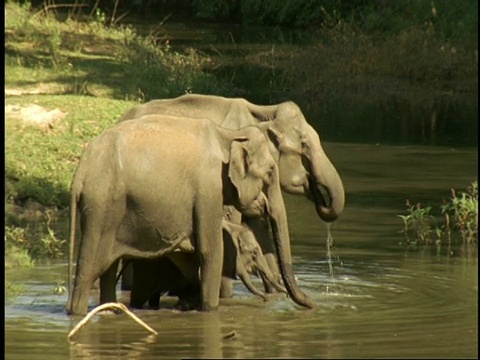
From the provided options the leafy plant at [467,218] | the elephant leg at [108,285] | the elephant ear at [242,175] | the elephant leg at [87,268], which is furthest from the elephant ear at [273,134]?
the leafy plant at [467,218]

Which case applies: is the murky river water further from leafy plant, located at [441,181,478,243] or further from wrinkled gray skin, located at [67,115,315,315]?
wrinkled gray skin, located at [67,115,315,315]

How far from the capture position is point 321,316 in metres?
11.9

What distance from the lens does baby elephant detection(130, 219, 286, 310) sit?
12289 mm

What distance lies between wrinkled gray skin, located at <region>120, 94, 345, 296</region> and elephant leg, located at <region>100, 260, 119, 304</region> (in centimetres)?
127

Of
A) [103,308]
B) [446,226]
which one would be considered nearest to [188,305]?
[103,308]

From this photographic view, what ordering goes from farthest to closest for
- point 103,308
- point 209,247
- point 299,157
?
point 299,157 < point 209,247 < point 103,308

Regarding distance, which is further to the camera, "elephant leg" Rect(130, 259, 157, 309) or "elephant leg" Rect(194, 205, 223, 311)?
"elephant leg" Rect(130, 259, 157, 309)

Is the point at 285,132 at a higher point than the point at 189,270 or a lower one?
higher

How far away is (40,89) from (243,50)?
1559 centimetres

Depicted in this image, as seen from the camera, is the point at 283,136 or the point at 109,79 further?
the point at 109,79

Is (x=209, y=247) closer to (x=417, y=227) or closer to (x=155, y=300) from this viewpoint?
(x=155, y=300)

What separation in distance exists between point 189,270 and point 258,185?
85cm

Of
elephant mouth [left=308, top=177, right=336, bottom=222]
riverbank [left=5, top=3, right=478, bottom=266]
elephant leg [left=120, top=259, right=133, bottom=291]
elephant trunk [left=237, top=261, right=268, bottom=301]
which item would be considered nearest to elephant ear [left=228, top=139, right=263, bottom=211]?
elephant trunk [left=237, top=261, right=268, bottom=301]

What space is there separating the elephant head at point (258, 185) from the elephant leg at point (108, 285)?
94cm
